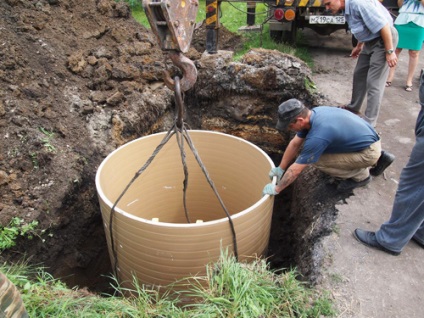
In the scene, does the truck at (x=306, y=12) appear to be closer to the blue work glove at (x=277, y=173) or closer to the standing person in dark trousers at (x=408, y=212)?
the blue work glove at (x=277, y=173)

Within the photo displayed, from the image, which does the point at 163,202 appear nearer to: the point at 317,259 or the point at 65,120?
the point at 65,120

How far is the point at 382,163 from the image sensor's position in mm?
3037

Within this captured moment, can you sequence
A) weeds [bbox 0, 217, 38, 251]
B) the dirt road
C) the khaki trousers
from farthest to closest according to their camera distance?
1. the khaki trousers
2. weeds [bbox 0, 217, 38, 251]
3. the dirt road

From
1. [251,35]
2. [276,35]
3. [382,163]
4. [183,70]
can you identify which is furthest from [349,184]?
[251,35]

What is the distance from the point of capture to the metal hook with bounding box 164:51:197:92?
191 centimetres

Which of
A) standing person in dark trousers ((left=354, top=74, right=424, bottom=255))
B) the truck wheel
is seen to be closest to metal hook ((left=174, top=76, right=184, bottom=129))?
standing person in dark trousers ((left=354, top=74, right=424, bottom=255))

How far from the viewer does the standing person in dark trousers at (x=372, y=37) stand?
3.12 metres

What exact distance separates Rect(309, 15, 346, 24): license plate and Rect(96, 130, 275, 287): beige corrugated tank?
273 cm

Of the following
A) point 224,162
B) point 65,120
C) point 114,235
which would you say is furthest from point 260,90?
point 114,235

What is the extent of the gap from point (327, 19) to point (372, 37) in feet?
6.09

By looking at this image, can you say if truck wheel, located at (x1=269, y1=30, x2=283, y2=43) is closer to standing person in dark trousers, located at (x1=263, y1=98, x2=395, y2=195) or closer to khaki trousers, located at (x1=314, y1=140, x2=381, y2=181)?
Answer: standing person in dark trousers, located at (x1=263, y1=98, x2=395, y2=195)

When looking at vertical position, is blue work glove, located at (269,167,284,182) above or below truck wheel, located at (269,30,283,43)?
below

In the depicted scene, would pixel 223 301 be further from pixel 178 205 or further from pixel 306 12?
pixel 306 12

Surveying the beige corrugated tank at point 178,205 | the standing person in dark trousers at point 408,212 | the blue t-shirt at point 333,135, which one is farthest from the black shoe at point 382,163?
the beige corrugated tank at point 178,205
